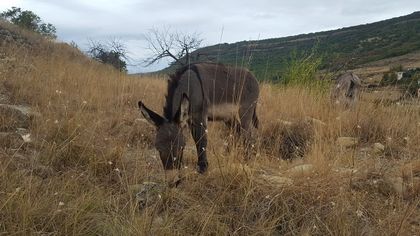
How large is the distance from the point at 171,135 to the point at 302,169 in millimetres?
1431

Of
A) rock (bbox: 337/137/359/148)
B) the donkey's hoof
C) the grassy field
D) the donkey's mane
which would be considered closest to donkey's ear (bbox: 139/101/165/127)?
the donkey's mane

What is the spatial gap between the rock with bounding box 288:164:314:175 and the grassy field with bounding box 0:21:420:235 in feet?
0.11

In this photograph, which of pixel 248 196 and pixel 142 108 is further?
pixel 142 108

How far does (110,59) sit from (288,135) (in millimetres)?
18352

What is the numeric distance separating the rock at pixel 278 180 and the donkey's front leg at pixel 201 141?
76cm

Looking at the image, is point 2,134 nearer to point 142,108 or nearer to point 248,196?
point 142,108

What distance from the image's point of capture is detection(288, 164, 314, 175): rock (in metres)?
4.75

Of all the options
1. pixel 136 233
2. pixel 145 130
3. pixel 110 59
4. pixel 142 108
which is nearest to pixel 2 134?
pixel 142 108

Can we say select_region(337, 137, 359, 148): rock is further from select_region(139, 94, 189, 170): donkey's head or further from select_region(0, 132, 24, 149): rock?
select_region(0, 132, 24, 149): rock

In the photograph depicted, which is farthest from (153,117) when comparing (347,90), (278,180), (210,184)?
(347,90)

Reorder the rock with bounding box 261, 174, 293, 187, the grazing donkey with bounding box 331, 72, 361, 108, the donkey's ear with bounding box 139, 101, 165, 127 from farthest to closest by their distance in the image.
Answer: the grazing donkey with bounding box 331, 72, 361, 108
the donkey's ear with bounding box 139, 101, 165, 127
the rock with bounding box 261, 174, 293, 187

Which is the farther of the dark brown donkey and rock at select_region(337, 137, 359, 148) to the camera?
rock at select_region(337, 137, 359, 148)

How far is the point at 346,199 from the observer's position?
4.12m

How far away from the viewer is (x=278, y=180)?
4590mm
